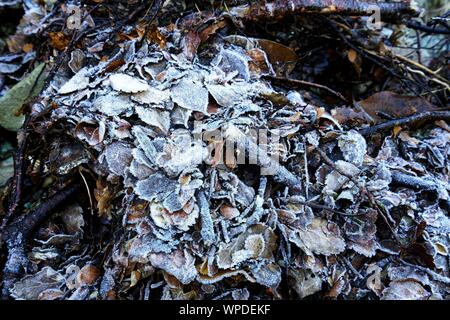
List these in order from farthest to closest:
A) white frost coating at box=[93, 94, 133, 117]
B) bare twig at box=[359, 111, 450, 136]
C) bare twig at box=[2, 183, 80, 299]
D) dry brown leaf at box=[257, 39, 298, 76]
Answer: dry brown leaf at box=[257, 39, 298, 76] → bare twig at box=[359, 111, 450, 136] → white frost coating at box=[93, 94, 133, 117] → bare twig at box=[2, 183, 80, 299]

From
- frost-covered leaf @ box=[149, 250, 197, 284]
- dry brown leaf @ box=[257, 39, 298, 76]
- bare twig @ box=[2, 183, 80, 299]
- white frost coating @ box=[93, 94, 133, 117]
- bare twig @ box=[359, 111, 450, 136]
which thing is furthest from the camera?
dry brown leaf @ box=[257, 39, 298, 76]

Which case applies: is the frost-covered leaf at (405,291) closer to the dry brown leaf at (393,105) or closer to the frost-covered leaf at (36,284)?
the dry brown leaf at (393,105)

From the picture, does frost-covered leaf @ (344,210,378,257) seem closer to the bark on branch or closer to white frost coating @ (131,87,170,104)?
white frost coating @ (131,87,170,104)

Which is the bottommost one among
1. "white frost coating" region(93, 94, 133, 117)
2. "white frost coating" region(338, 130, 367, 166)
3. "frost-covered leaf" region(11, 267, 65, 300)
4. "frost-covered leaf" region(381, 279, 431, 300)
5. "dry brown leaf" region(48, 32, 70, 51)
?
"frost-covered leaf" region(381, 279, 431, 300)

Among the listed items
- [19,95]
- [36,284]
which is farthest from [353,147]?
[19,95]

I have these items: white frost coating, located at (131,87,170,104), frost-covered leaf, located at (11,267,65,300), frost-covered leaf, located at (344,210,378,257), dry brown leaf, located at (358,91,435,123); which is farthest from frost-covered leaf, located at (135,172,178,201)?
dry brown leaf, located at (358,91,435,123)

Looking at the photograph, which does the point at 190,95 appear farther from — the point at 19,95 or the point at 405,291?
the point at 405,291

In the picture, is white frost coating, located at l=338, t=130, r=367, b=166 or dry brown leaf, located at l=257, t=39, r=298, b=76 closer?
white frost coating, located at l=338, t=130, r=367, b=166

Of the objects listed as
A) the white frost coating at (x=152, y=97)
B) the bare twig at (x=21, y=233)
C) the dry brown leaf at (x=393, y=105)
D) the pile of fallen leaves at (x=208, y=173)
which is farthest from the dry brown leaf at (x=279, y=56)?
the bare twig at (x=21, y=233)
